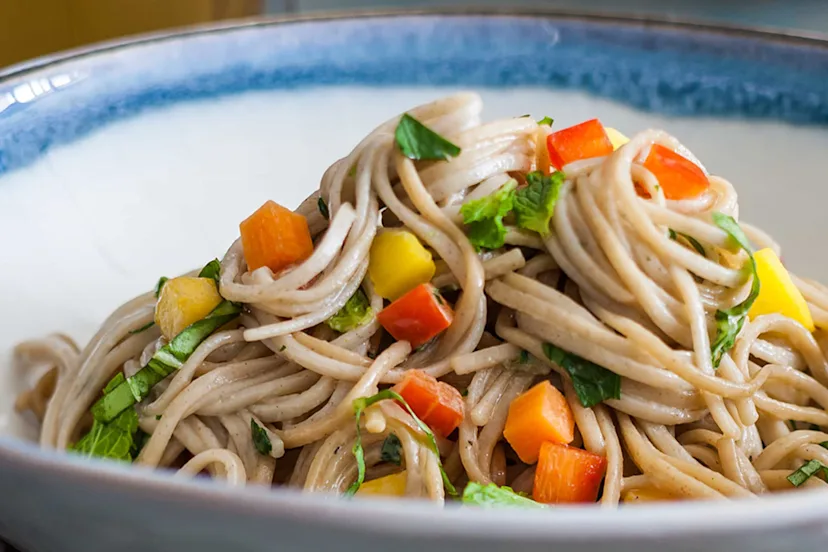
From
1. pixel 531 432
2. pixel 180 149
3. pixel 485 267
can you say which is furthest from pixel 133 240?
pixel 531 432

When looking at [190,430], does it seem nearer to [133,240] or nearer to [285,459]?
[285,459]

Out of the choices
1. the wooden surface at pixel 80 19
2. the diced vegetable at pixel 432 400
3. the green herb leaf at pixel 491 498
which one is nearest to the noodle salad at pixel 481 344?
the diced vegetable at pixel 432 400

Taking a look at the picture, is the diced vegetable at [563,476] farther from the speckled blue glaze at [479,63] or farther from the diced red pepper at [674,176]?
the speckled blue glaze at [479,63]

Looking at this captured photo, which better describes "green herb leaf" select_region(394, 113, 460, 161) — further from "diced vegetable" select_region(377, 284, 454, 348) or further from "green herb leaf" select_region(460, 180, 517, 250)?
"diced vegetable" select_region(377, 284, 454, 348)

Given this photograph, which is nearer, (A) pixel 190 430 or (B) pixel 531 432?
(B) pixel 531 432

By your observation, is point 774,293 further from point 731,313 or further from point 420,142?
point 420,142

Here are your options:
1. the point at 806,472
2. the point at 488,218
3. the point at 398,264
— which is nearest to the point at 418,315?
the point at 398,264

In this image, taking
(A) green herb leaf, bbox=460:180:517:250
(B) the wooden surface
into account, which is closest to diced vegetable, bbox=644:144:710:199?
(A) green herb leaf, bbox=460:180:517:250
